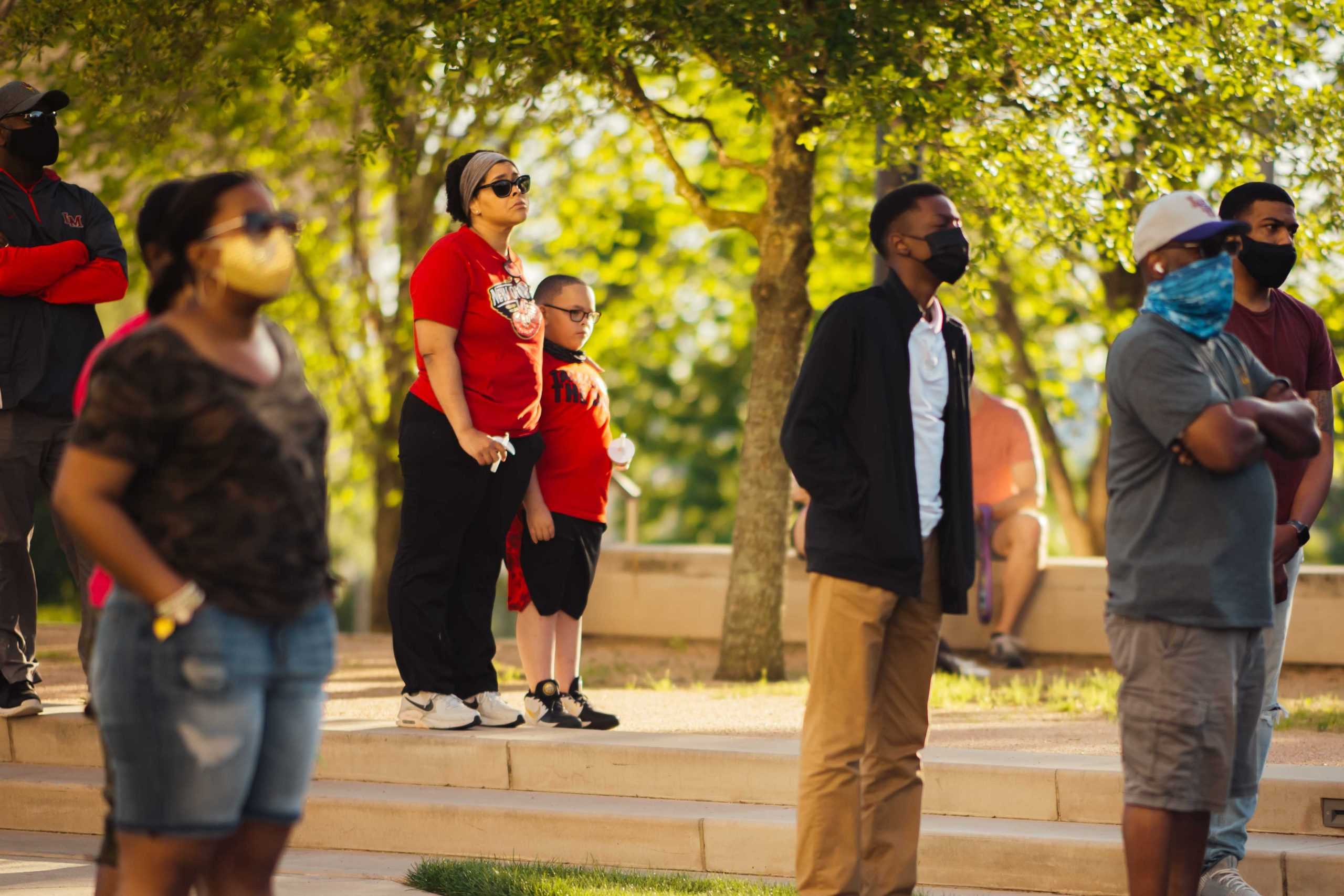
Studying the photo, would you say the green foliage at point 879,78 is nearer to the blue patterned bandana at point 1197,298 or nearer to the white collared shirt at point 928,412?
the white collared shirt at point 928,412

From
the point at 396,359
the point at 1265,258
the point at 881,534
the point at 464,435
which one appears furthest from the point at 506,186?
the point at 396,359

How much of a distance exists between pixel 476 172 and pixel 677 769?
8.26ft

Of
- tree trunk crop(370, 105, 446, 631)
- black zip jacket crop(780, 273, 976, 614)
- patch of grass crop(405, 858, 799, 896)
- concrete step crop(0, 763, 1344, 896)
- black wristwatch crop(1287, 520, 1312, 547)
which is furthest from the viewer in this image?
tree trunk crop(370, 105, 446, 631)

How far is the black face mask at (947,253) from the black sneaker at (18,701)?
14.4ft

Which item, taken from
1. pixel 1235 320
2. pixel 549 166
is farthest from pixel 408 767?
pixel 549 166

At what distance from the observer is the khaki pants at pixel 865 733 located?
15.0ft

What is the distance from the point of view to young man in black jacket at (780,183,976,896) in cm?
Answer: 455

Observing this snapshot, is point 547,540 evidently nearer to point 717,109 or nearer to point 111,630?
point 111,630

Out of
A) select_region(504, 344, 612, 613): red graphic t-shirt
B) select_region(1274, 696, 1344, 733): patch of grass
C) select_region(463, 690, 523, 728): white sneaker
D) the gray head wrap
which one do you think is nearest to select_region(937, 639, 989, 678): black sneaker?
select_region(1274, 696, 1344, 733): patch of grass

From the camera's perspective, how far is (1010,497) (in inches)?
403

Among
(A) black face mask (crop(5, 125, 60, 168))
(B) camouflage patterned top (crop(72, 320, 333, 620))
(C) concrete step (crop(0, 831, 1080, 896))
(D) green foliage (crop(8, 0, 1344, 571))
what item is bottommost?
(C) concrete step (crop(0, 831, 1080, 896))

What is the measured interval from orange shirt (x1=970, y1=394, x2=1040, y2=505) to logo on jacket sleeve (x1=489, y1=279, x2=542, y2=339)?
4.06m

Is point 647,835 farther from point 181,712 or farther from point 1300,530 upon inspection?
point 181,712

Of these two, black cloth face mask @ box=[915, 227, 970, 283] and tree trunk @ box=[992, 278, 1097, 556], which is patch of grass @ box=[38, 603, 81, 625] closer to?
tree trunk @ box=[992, 278, 1097, 556]
